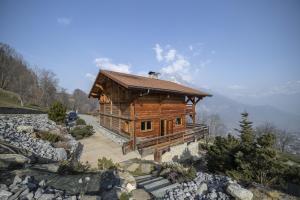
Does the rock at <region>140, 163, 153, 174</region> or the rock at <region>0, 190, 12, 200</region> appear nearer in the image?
the rock at <region>0, 190, 12, 200</region>

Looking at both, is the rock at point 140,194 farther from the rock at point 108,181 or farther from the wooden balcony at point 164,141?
the wooden balcony at point 164,141

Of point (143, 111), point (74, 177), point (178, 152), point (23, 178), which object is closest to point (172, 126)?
point (178, 152)

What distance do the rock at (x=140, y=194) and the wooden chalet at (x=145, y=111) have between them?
6.95 meters

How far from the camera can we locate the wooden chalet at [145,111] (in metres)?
13.6

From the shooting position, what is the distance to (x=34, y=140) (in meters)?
10.4

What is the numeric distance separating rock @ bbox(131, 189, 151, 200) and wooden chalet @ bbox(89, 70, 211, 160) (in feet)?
22.8

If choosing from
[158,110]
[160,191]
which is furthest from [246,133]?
[158,110]

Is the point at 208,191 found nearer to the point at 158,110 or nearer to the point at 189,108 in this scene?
the point at 158,110

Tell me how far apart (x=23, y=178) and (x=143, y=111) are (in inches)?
411

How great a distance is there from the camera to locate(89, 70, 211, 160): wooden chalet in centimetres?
1361

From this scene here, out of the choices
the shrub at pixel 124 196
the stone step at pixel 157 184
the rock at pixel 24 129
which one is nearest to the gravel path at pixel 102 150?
the rock at pixel 24 129

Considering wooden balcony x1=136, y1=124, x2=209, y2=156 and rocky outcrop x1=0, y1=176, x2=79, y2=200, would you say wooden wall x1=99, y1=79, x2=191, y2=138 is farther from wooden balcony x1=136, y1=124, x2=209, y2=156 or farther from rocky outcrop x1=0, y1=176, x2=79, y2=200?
rocky outcrop x1=0, y1=176, x2=79, y2=200

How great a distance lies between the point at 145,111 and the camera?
1491 centimetres

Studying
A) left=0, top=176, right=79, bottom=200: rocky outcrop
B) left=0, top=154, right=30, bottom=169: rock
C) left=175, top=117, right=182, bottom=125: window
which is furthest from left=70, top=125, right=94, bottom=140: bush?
left=0, top=176, right=79, bottom=200: rocky outcrop
